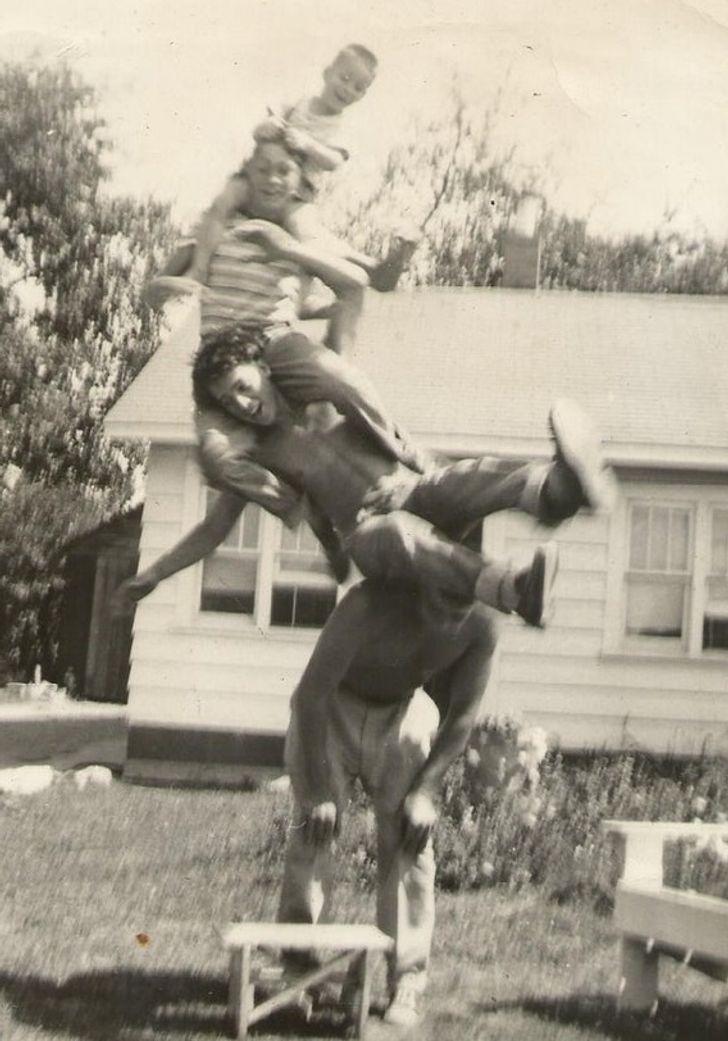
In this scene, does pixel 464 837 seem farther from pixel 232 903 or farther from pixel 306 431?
pixel 306 431

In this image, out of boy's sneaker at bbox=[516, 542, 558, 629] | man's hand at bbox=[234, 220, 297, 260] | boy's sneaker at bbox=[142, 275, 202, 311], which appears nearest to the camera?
boy's sneaker at bbox=[516, 542, 558, 629]

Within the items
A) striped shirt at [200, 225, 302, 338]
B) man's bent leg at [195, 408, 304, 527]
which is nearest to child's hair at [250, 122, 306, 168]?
striped shirt at [200, 225, 302, 338]

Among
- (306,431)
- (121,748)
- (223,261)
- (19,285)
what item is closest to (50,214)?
(19,285)

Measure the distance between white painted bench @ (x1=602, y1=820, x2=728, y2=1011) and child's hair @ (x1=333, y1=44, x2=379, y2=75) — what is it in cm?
185

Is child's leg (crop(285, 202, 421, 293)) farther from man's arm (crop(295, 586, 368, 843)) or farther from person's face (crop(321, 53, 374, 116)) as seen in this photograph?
man's arm (crop(295, 586, 368, 843))

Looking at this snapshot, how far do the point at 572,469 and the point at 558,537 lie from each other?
72cm

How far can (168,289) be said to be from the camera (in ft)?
9.00

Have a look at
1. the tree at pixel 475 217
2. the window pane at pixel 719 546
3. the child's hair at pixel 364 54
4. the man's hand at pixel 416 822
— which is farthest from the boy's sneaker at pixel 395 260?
the man's hand at pixel 416 822

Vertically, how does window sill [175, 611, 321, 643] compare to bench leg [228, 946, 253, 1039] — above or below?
above

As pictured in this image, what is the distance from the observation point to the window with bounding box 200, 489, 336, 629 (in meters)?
2.68

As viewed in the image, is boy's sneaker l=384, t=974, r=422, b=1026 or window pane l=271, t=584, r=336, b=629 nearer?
boy's sneaker l=384, t=974, r=422, b=1026

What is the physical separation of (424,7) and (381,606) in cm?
149

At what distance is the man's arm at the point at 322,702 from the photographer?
2.38 metres

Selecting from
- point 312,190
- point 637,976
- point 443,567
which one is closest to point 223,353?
point 312,190
